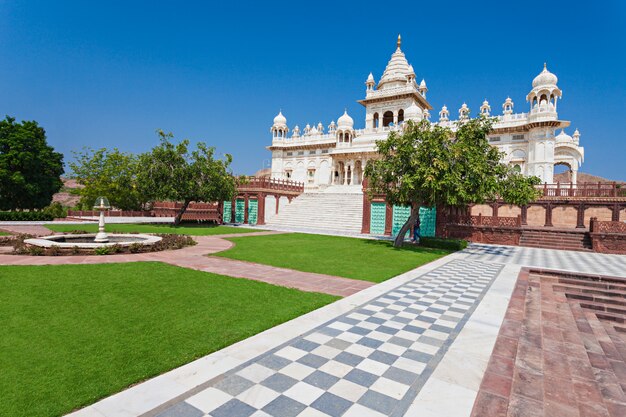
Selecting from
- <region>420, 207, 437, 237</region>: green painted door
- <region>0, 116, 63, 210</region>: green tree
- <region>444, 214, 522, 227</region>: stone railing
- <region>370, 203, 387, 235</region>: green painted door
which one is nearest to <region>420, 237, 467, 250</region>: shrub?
<region>444, 214, 522, 227</region>: stone railing

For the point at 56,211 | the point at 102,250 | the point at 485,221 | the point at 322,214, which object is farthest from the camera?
the point at 322,214

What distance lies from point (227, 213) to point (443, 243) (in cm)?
2226

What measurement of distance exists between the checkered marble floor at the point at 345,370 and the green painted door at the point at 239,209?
26.9 meters

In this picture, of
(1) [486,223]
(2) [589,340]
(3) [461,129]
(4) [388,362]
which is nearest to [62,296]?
(4) [388,362]

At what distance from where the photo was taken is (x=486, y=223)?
22156 millimetres

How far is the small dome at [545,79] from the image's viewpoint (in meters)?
34.7

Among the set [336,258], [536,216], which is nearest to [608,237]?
[536,216]

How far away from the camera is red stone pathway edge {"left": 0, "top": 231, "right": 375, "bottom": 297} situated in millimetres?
8382

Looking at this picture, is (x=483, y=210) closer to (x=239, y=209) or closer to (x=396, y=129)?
(x=396, y=129)

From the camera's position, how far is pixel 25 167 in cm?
3136

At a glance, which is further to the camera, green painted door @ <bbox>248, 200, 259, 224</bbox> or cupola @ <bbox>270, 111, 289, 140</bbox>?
cupola @ <bbox>270, 111, 289, 140</bbox>

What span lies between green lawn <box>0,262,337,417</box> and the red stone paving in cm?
329

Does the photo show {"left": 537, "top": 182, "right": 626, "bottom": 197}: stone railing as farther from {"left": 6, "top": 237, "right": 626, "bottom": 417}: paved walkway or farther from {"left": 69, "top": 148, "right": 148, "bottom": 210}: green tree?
{"left": 69, "top": 148, "right": 148, "bottom": 210}: green tree

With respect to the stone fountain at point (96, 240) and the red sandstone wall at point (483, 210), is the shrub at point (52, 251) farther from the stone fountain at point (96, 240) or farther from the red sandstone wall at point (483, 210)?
the red sandstone wall at point (483, 210)
